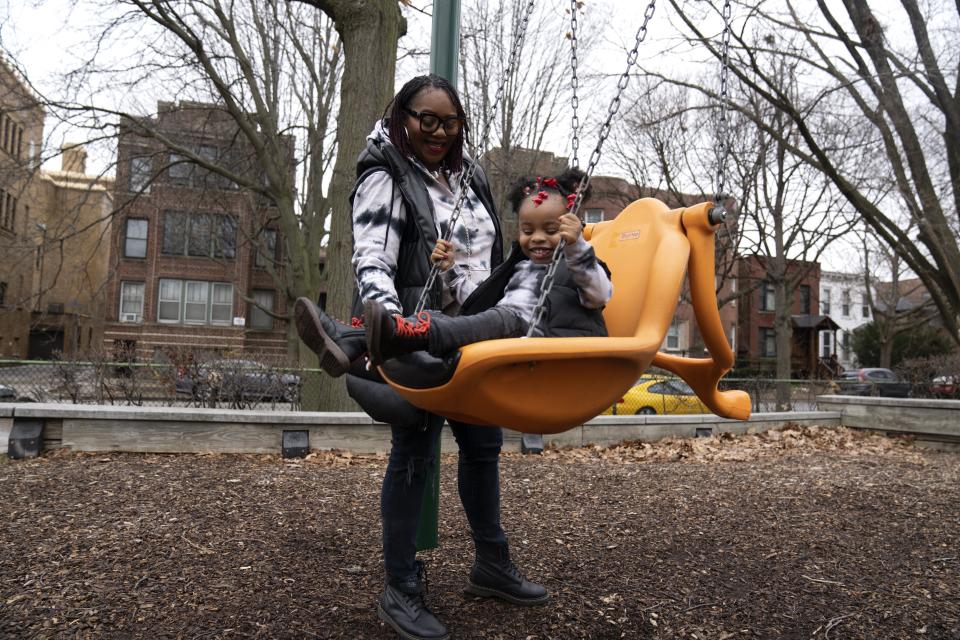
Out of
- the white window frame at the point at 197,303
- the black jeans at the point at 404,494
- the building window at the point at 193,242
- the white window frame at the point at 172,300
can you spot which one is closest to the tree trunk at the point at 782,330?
the building window at the point at 193,242

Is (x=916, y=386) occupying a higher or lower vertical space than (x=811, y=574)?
higher

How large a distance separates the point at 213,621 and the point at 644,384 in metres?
8.98

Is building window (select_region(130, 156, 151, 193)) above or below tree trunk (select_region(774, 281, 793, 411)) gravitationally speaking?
above

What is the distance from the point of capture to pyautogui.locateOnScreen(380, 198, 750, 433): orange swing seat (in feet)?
5.30

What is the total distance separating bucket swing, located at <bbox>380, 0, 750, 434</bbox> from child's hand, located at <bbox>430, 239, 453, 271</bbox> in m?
0.04

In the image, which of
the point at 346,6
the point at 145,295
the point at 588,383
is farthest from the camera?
the point at 145,295

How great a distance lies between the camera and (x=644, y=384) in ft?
34.2

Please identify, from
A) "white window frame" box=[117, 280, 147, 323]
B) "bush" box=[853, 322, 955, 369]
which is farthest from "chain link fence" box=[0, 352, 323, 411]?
"bush" box=[853, 322, 955, 369]

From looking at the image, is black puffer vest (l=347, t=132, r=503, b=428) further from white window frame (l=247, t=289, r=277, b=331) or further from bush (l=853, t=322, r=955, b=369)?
bush (l=853, t=322, r=955, b=369)

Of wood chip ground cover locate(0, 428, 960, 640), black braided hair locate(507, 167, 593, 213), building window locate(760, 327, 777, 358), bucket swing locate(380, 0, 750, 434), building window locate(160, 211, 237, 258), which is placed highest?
building window locate(160, 211, 237, 258)

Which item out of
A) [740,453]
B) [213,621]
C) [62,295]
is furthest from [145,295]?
[213,621]

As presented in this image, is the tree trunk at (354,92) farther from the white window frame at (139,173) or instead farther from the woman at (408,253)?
the white window frame at (139,173)

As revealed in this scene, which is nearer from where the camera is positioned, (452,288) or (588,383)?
(588,383)

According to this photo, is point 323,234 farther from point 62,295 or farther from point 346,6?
point 62,295
